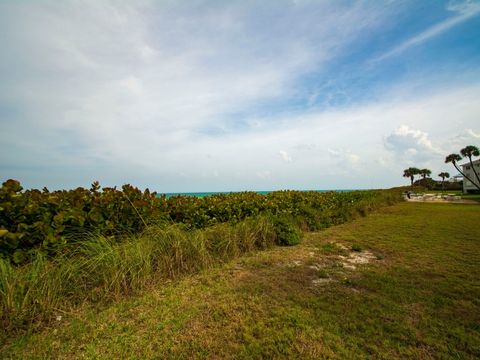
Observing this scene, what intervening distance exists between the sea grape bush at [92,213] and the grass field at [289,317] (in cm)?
119

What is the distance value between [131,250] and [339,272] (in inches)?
138

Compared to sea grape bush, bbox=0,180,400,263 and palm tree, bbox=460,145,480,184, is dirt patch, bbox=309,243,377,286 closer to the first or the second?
sea grape bush, bbox=0,180,400,263

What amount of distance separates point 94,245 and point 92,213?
23.0 inches

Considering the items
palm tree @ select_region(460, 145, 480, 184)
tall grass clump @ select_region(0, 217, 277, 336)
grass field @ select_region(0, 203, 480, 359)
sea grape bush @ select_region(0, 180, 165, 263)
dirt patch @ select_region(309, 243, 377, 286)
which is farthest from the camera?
palm tree @ select_region(460, 145, 480, 184)

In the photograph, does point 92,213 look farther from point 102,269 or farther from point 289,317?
point 289,317

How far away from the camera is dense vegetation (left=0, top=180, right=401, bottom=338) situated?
266 centimetres

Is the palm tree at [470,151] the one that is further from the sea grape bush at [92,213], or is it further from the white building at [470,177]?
the sea grape bush at [92,213]

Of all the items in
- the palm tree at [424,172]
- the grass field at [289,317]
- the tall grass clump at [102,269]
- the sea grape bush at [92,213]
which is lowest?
the grass field at [289,317]

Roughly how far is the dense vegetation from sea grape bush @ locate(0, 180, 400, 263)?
1 cm

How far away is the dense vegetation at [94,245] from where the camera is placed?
8.71 feet

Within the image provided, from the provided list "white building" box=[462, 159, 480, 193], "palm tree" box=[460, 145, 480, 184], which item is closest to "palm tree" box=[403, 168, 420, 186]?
"white building" box=[462, 159, 480, 193]

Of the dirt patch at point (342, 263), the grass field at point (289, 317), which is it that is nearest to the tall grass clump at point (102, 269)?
the grass field at point (289, 317)

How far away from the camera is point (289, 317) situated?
2.66 metres

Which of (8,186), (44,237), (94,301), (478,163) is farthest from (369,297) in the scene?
(478,163)
